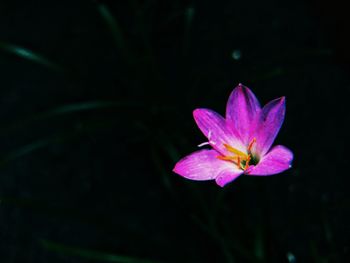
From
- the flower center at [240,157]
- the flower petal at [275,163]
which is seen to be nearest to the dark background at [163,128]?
the flower center at [240,157]

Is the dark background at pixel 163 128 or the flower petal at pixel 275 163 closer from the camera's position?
the flower petal at pixel 275 163

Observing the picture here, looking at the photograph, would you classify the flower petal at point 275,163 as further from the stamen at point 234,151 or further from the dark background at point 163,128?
the dark background at point 163,128

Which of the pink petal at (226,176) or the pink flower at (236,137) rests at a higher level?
the pink flower at (236,137)

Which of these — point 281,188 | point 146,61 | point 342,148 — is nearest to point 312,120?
point 342,148

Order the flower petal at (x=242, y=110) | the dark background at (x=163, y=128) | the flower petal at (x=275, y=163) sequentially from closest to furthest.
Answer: the flower petal at (x=275, y=163) → the flower petal at (x=242, y=110) → the dark background at (x=163, y=128)

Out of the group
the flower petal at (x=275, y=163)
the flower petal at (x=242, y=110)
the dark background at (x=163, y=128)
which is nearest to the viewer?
the flower petal at (x=275, y=163)

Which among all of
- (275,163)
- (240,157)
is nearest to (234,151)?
(240,157)

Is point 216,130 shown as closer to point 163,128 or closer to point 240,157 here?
point 240,157

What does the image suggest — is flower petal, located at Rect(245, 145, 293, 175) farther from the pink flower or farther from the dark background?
the dark background
